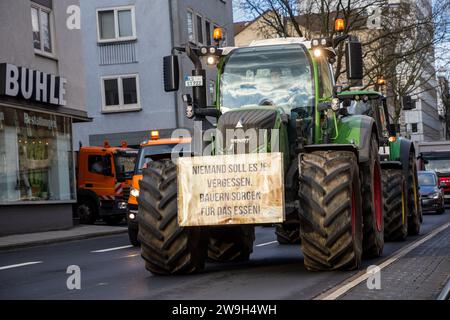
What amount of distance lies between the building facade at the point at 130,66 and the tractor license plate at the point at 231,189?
3101cm

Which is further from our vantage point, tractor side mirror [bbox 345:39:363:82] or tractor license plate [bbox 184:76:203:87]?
tractor license plate [bbox 184:76:203:87]

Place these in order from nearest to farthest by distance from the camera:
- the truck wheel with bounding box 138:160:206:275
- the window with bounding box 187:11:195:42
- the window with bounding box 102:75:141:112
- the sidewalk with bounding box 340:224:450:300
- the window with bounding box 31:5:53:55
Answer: the sidewalk with bounding box 340:224:450:300, the truck wheel with bounding box 138:160:206:275, the window with bounding box 31:5:53:55, the window with bounding box 102:75:141:112, the window with bounding box 187:11:195:42

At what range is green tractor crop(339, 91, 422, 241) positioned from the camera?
17.0 metres

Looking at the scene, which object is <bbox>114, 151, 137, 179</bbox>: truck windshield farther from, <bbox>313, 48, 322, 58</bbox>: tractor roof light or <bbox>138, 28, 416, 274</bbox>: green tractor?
<bbox>313, 48, 322, 58</bbox>: tractor roof light

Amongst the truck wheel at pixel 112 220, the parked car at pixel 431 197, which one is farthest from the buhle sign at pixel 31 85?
Result: the parked car at pixel 431 197

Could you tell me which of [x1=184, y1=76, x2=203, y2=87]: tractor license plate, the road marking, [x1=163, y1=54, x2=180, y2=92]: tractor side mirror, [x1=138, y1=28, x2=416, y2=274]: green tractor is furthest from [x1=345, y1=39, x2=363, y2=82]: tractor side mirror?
the road marking

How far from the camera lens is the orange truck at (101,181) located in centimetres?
3105

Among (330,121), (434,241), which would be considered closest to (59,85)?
(434,241)

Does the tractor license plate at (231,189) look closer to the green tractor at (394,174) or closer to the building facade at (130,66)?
the green tractor at (394,174)

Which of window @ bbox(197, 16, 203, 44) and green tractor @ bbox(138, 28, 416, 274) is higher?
window @ bbox(197, 16, 203, 44)

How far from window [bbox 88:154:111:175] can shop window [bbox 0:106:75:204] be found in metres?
1.14

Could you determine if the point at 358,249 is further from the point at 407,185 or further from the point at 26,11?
the point at 26,11

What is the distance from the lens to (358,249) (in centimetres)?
1114

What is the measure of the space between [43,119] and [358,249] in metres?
19.1
